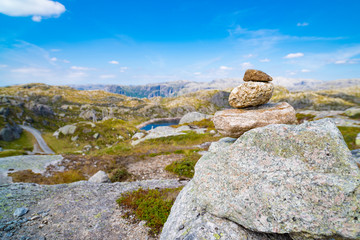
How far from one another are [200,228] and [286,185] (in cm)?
392

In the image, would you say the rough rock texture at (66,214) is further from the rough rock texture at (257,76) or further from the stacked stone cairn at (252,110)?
the rough rock texture at (257,76)

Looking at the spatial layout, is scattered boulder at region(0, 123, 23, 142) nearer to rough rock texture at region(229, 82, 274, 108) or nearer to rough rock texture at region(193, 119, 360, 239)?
rough rock texture at region(229, 82, 274, 108)

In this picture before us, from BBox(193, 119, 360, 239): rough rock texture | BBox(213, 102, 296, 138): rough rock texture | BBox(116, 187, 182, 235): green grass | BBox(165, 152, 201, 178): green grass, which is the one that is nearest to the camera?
BBox(193, 119, 360, 239): rough rock texture

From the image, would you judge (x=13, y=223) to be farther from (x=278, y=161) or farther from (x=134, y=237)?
(x=278, y=161)

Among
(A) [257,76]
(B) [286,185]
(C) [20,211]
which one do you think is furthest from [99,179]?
(A) [257,76]

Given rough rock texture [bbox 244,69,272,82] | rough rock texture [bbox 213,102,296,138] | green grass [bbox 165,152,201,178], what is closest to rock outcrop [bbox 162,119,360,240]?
rough rock texture [bbox 213,102,296,138]

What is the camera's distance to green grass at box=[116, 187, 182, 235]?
9.93 meters

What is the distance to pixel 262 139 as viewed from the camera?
7.40 m

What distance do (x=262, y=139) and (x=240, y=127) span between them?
2.43 meters

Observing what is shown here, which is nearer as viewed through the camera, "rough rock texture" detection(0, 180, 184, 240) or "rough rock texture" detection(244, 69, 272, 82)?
"rough rock texture" detection(0, 180, 184, 240)

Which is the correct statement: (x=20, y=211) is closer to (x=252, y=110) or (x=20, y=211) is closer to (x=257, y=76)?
(x=252, y=110)

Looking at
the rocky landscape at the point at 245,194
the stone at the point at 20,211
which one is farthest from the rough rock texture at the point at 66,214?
the stone at the point at 20,211

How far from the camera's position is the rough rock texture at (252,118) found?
9625mm

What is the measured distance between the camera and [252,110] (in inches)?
409
